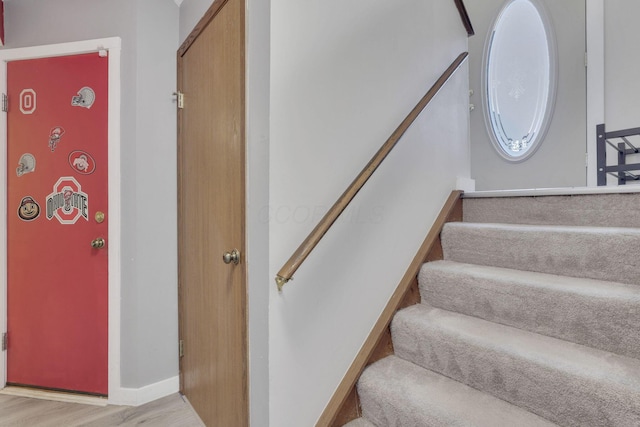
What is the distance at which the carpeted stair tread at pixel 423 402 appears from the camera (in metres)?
0.98

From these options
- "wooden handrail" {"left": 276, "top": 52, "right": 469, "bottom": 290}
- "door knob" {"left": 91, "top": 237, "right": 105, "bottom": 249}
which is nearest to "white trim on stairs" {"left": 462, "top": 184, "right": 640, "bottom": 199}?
"wooden handrail" {"left": 276, "top": 52, "right": 469, "bottom": 290}

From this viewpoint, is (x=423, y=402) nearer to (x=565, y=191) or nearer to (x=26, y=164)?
(x=565, y=191)

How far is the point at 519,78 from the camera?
282 centimetres

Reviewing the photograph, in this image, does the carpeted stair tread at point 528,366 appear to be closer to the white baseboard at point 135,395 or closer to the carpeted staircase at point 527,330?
the carpeted staircase at point 527,330

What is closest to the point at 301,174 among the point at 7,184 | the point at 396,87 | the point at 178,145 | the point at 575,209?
the point at 396,87

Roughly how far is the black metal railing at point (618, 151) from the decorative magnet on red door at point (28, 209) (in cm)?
379

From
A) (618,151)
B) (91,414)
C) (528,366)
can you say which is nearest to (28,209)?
(91,414)

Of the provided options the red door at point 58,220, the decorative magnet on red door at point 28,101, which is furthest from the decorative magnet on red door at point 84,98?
the decorative magnet on red door at point 28,101

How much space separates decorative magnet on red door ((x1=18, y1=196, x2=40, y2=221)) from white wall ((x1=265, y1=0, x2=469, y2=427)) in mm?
1758

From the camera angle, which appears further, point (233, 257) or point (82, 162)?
point (82, 162)

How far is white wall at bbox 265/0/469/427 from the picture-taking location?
1117 millimetres

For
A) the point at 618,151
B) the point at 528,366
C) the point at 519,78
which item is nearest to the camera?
A: the point at 528,366

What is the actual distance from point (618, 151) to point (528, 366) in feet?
7.16

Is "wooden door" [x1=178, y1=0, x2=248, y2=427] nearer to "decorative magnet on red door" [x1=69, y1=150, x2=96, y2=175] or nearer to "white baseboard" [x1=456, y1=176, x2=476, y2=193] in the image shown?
"decorative magnet on red door" [x1=69, y1=150, x2=96, y2=175]
